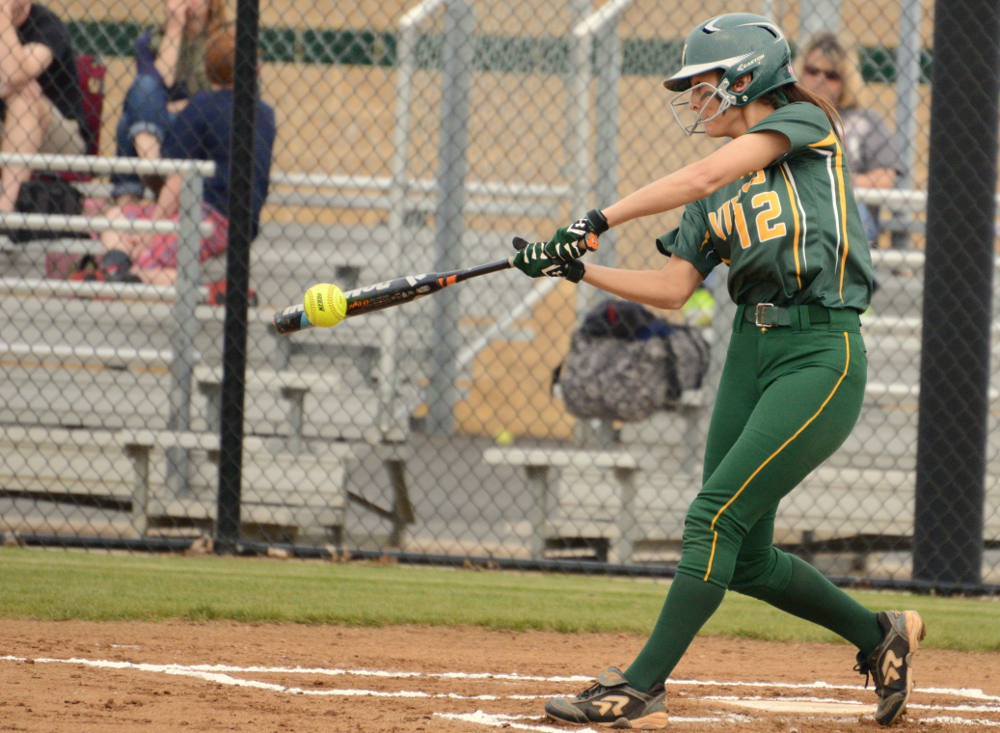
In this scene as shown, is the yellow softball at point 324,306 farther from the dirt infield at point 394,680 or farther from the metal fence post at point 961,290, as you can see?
the metal fence post at point 961,290

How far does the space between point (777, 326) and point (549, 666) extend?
143cm

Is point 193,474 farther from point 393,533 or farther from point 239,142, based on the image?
point 239,142

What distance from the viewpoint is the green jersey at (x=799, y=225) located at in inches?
110

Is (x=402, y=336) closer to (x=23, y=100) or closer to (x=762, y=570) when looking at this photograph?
(x=23, y=100)

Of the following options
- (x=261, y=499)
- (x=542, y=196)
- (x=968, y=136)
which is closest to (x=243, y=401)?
(x=261, y=499)

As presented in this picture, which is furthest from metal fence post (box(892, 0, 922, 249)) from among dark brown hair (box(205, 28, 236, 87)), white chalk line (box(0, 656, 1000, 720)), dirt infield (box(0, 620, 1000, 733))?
white chalk line (box(0, 656, 1000, 720))

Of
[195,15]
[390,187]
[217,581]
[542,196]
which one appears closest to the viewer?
[217,581]

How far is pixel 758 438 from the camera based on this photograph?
109 inches

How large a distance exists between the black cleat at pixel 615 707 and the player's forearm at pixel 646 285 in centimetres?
105

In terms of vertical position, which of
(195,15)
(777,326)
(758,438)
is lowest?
(758,438)

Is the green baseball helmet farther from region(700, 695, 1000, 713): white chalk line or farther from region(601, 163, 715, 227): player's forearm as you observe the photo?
region(700, 695, 1000, 713): white chalk line

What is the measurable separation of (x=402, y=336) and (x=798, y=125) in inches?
177

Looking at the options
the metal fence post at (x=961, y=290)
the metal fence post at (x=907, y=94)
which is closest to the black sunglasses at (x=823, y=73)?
the metal fence post at (x=907, y=94)

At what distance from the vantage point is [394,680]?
10.8 feet
